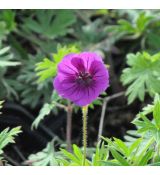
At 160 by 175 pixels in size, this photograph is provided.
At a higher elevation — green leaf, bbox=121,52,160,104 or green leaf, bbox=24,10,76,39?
green leaf, bbox=24,10,76,39

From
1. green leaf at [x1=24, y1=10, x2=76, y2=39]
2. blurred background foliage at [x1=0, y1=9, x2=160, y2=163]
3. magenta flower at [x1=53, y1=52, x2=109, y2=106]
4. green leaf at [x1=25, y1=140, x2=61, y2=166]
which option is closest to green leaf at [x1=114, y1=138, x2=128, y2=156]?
magenta flower at [x1=53, y1=52, x2=109, y2=106]

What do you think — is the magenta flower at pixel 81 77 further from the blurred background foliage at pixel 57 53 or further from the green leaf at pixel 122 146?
the blurred background foliage at pixel 57 53

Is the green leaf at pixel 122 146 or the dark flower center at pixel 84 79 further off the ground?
the dark flower center at pixel 84 79

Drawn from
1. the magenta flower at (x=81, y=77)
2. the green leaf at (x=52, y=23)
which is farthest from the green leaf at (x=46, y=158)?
the green leaf at (x=52, y=23)

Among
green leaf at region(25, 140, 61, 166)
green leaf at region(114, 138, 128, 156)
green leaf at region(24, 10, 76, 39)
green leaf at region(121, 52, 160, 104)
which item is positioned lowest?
green leaf at region(25, 140, 61, 166)

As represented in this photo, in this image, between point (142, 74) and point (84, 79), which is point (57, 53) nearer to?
point (142, 74)

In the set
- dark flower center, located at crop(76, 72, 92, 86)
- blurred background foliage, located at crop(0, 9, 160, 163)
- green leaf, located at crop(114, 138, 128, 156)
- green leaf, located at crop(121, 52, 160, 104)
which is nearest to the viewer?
green leaf, located at crop(114, 138, 128, 156)

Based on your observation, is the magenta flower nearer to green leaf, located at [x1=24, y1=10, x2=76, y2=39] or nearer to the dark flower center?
the dark flower center
